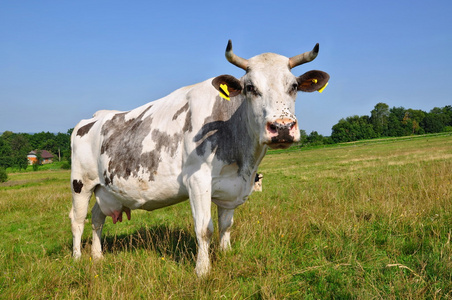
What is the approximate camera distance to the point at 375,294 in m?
3.00

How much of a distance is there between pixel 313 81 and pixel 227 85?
3.78 feet

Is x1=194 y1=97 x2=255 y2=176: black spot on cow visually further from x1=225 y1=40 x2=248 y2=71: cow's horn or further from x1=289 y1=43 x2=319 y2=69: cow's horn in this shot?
x1=289 y1=43 x2=319 y2=69: cow's horn

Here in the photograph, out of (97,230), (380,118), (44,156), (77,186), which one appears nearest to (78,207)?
(77,186)

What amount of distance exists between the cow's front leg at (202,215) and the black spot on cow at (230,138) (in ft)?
1.45

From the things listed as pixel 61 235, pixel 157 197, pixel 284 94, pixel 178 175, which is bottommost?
pixel 61 235

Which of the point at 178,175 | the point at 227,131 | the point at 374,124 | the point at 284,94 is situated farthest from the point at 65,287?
the point at 374,124

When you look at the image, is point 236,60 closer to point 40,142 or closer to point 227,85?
point 227,85

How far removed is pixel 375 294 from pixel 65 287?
3382 mm

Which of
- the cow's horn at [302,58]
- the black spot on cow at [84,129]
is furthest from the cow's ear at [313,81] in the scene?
the black spot on cow at [84,129]

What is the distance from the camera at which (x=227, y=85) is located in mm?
3760

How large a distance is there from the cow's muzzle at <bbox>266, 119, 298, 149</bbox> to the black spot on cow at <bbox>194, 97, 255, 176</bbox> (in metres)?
0.82

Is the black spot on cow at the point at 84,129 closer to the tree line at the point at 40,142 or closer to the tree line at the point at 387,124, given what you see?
the tree line at the point at 387,124

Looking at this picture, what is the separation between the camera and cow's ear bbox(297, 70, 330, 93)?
12.8 ft

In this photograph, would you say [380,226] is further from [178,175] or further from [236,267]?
[178,175]
